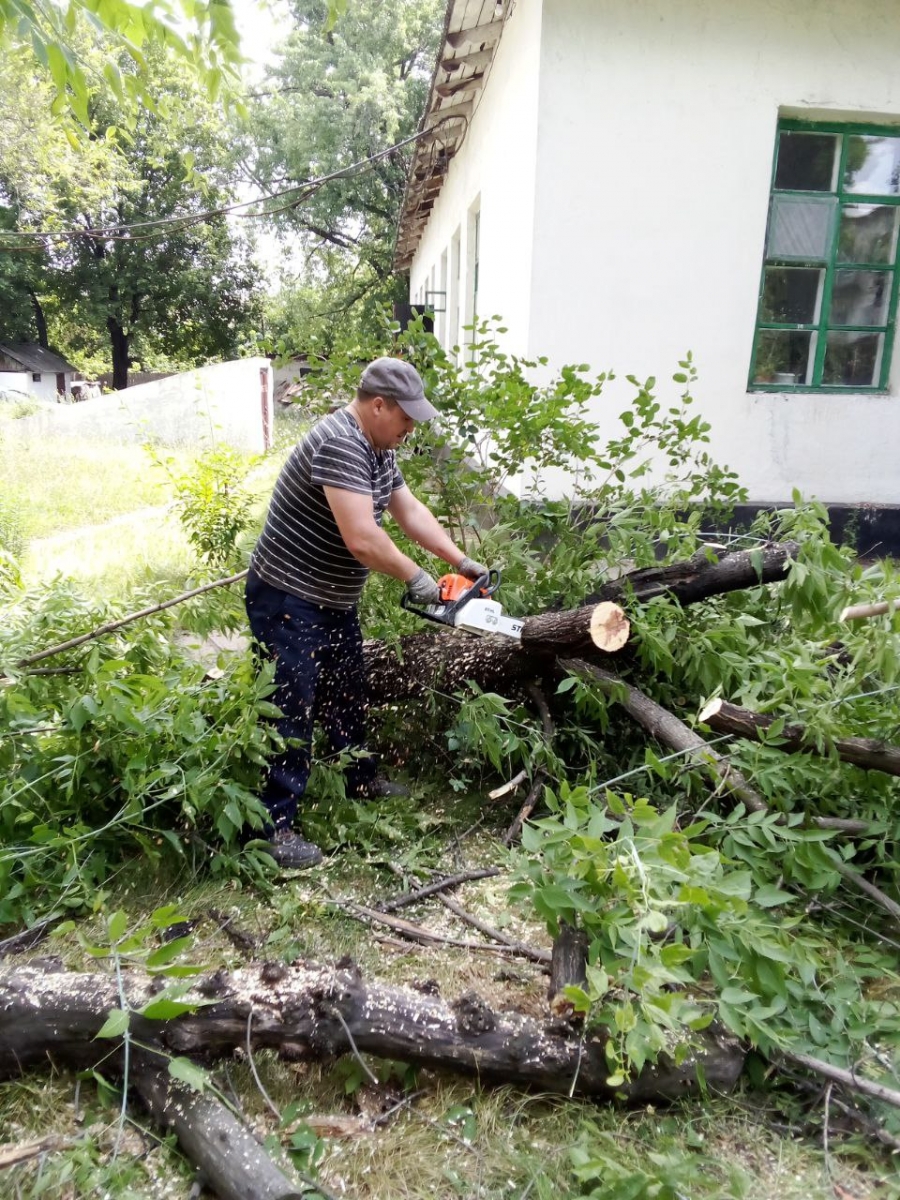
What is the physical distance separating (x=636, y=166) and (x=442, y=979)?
5341 millimetres

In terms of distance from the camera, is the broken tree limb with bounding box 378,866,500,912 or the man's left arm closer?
the broken tree limb with bounding box 378,866,500,912

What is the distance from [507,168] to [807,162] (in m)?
2.26

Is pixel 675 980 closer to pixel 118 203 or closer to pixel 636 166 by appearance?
pixel 636 166

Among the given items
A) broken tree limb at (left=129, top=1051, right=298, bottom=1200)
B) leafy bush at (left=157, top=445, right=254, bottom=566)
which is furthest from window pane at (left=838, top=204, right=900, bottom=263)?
broken tree limb at (left=129, top=1051, right=298, bottom=1200)

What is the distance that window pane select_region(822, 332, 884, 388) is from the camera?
6.07m

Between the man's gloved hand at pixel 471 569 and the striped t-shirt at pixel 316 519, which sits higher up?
the striped t-shirt at pixel 316 519

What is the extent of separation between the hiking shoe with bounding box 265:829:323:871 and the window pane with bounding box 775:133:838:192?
5.65 metres

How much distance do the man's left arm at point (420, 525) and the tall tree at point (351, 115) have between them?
56.7 ft

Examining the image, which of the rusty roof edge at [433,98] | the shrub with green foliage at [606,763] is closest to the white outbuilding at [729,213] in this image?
the rusty roof edge at [433,98]

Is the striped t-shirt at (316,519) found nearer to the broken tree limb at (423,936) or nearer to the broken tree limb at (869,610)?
the broken tree limb at (423,936)

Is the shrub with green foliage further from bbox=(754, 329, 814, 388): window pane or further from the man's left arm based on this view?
bbox=(754, 329, 814, 388): window pane

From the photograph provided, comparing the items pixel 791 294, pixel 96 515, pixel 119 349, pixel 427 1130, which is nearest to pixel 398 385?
pixel 427 1130

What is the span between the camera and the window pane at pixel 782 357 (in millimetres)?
5988

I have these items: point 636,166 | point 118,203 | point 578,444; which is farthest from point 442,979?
point 118,203
